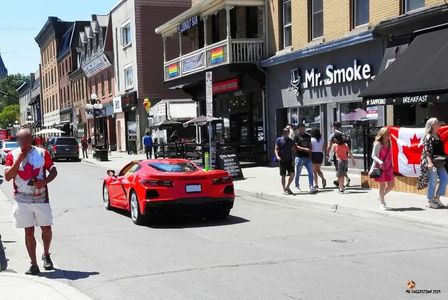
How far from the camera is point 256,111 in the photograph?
Result: 25609 millimetres

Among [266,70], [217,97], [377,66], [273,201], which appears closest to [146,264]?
[273,201]

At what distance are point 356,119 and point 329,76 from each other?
1.97m

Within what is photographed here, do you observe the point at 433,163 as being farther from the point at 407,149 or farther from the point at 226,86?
the point at 226,86

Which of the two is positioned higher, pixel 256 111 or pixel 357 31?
pixel 357 31

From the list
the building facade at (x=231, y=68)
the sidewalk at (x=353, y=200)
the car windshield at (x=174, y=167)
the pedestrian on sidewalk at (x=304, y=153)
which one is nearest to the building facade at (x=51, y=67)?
the building facade at (x=231, y=68)

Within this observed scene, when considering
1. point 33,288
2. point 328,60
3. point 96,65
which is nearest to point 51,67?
point 96,65

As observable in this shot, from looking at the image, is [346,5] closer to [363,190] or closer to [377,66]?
[377,66]

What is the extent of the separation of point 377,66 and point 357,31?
5.16 ft

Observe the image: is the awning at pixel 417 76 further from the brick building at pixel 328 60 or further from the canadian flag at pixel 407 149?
the brick building at pixel 328 60

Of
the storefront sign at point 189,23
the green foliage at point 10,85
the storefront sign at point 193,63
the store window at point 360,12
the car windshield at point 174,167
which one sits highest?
the green foliage at point 10,85

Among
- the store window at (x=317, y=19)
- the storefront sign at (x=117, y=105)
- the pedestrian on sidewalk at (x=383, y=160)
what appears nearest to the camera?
the pedestrian on sidewalk at (x=383, y=160)

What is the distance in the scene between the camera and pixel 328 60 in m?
19.7

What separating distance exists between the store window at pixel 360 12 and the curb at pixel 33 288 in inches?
579

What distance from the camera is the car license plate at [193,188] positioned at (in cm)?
1032
